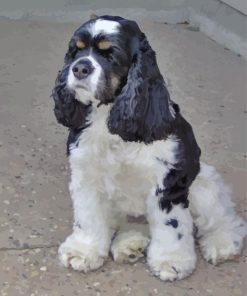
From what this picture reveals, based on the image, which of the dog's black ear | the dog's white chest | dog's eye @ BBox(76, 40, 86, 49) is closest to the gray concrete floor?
the dog's white chest

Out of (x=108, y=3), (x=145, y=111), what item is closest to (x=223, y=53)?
(x=108, y=3)

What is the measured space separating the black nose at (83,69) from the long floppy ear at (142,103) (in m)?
0.20

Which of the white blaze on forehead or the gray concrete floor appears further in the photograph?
the gray concrete floor

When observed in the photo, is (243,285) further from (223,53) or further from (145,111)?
(223,53)

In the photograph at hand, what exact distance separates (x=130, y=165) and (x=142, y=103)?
35 cm

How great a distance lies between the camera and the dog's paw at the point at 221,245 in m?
4.15

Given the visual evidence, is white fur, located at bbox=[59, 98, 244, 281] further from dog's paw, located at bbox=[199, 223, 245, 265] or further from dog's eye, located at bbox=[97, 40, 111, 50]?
dog's eye, located at bbox=[97, 40, 111, 50]

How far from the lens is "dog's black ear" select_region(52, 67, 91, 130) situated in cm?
380

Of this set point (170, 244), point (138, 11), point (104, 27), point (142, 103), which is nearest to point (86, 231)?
point (170, 244)

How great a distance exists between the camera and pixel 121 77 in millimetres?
3637

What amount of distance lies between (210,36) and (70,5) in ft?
4.17

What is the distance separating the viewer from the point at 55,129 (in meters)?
5.35

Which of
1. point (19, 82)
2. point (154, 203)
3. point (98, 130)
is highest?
point (98, 130)

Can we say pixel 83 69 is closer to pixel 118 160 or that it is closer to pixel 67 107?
pixel 67 107
